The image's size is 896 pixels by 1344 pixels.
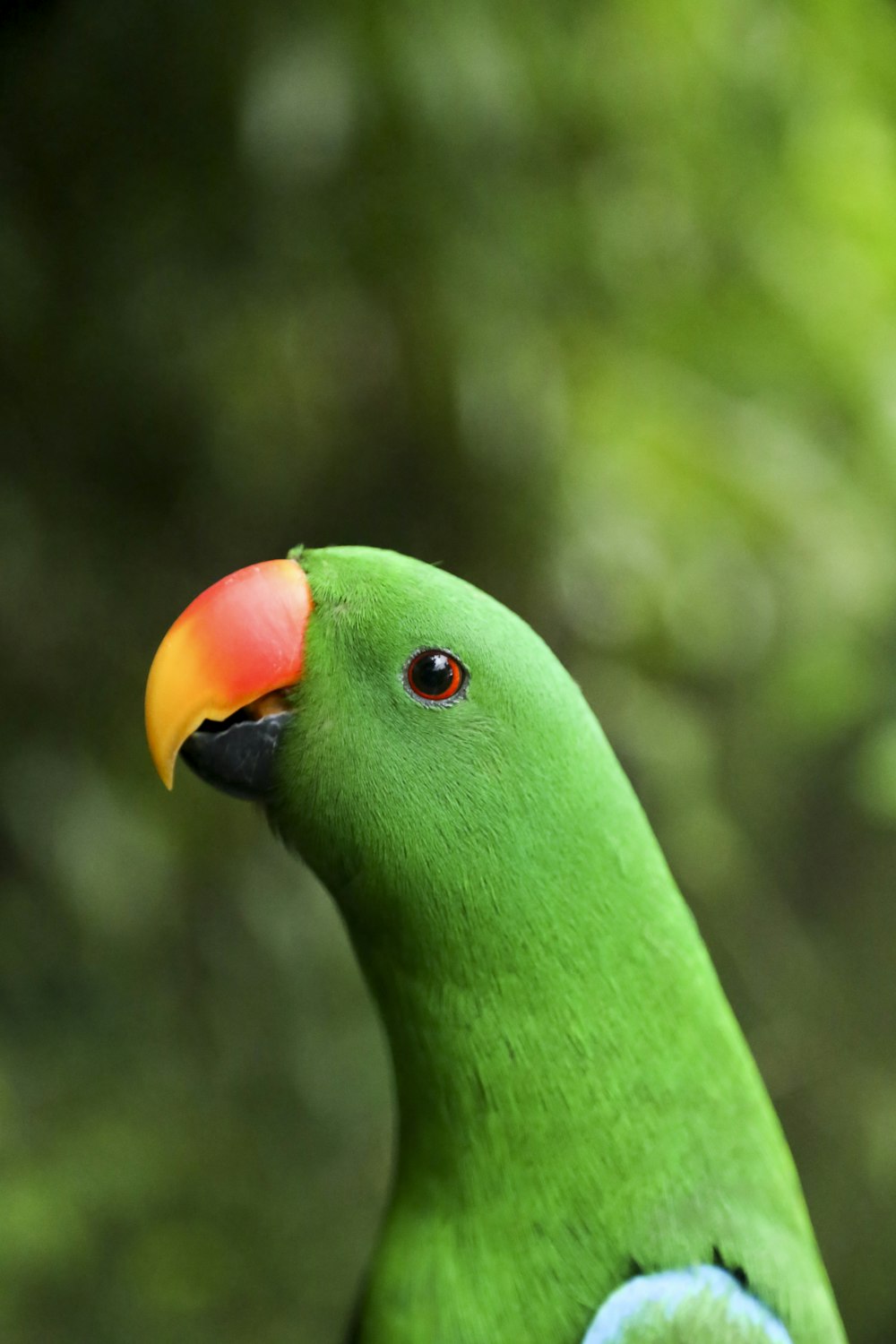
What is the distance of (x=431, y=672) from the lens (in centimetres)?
73

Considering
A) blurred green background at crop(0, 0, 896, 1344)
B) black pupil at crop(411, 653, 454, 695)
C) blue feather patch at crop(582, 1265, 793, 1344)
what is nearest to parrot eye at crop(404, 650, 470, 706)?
black pupil at crop(411, 653, 454, 695)

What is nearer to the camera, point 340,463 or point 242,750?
point 242,750

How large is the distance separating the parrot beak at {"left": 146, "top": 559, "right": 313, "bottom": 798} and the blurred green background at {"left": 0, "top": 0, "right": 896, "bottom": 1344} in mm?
869

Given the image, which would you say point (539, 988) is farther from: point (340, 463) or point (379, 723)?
point (340, 463)

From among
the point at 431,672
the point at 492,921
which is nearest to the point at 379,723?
the point at 431,672

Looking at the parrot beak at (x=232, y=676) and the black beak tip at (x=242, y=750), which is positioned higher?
the parrot beak at (x=232, y=676)

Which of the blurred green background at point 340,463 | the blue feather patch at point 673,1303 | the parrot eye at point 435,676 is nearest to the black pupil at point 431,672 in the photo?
the parrot eye at point 435,676

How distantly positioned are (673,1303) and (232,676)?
475 millimetres

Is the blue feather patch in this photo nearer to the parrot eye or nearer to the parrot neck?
the parrot neck

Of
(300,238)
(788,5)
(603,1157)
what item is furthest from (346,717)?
(788,5)

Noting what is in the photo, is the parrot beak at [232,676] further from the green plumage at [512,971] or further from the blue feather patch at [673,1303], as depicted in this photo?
the blue feather patch at [673,1303]

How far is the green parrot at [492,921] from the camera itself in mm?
724

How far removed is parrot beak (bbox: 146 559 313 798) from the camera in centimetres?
72

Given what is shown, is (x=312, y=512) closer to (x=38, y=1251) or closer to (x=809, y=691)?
→ (x=809, y=691)
